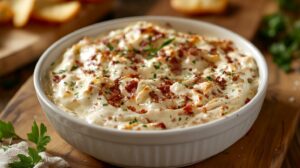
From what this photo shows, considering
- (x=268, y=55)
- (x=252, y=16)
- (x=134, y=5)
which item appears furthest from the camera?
(x=134, y=5)

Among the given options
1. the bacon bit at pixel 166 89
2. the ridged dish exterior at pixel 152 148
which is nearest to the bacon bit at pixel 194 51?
the bacon bit at pixel 166 89

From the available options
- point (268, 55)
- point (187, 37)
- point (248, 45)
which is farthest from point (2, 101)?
point (268, 55)

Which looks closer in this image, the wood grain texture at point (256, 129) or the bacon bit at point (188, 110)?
the bacon bit at point (188, 110)

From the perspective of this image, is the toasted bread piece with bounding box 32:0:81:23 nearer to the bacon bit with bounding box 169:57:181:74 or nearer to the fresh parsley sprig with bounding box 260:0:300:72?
the bacon bit with bounding box 169:57:181:74

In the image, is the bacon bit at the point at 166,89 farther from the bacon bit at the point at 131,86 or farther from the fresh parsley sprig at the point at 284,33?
the fresh parsley sprig at the point at 284,33

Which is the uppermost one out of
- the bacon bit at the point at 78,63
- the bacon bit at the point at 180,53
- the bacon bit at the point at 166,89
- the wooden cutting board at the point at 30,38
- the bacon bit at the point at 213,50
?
the bacon bit at the point at 180,53

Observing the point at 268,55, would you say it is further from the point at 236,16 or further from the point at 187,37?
the point at 187,37
